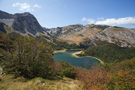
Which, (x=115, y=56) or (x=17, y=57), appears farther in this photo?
(x=115, y=56)

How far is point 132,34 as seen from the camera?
17388 centimetres

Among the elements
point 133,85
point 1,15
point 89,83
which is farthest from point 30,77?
point 1,15

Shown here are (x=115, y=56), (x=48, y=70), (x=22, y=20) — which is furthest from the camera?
(x=22, y=20)

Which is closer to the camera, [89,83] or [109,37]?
[89,83]

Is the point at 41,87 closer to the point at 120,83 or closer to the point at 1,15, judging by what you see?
the point at 120,83

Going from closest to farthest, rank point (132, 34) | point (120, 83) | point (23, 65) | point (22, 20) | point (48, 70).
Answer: point (120, 83) → point (23, 65) → point (48, 70) → point (132, 34) → point (22, 20)

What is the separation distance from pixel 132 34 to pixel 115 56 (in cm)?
13691

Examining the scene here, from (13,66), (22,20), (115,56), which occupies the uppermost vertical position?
(22,20)

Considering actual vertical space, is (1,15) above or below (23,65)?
above

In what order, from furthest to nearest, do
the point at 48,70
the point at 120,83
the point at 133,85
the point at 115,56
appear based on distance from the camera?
the point at 115,56 < the point at 48,70 < the point at 120,83 < the point at 133,85

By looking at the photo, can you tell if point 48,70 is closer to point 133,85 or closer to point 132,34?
point 133,85

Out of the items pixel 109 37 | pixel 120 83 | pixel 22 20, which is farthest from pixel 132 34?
pixel 22 20

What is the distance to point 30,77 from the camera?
10.3m

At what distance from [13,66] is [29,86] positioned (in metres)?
3.95
